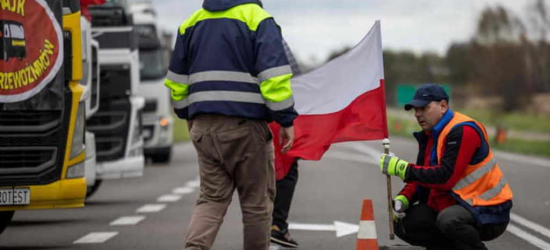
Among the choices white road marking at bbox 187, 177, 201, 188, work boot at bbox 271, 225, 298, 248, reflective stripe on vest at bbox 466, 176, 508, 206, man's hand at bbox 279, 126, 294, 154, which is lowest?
white road marking at bbox 187, 177, 201, 188

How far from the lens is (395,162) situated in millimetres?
8164

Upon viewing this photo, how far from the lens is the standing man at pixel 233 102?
24.0 feet

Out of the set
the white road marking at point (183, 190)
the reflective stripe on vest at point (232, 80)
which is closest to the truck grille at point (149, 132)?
the white road marking at point (183, 190)

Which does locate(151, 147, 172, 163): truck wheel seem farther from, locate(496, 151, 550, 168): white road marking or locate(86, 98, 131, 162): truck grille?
locate(86, 98, 131, 162): truck grille

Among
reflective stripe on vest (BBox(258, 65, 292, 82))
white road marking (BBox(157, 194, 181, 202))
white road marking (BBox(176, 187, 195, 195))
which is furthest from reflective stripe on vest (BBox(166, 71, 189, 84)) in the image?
white road marking (BBox(176, 187, 195, 195))

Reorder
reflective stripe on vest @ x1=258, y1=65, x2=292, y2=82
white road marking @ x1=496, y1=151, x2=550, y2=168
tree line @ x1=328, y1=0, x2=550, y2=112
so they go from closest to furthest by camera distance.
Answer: reflective stripe on vest @ x1=258, y1=65, x2=292, y2=82 → white road marking @ x1=496, y1=151, x2=550, y2=168 → tree line @ x1=328, y1=0, x2=550, y2=112

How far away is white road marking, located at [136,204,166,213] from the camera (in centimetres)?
1521

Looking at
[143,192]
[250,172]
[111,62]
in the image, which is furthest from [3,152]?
[143,192]

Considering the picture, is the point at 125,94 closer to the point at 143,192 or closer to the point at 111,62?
the point at 111,62

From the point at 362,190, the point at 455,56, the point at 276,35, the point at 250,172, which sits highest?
the point at 276,35

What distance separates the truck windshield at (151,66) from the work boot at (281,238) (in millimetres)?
16242

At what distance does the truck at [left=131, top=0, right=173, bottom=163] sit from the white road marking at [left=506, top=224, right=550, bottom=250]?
14811mm

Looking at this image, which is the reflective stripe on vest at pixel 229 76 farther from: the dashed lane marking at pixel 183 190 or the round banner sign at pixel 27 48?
the dashed lane marking at pixel 183 190

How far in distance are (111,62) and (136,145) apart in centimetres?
124
